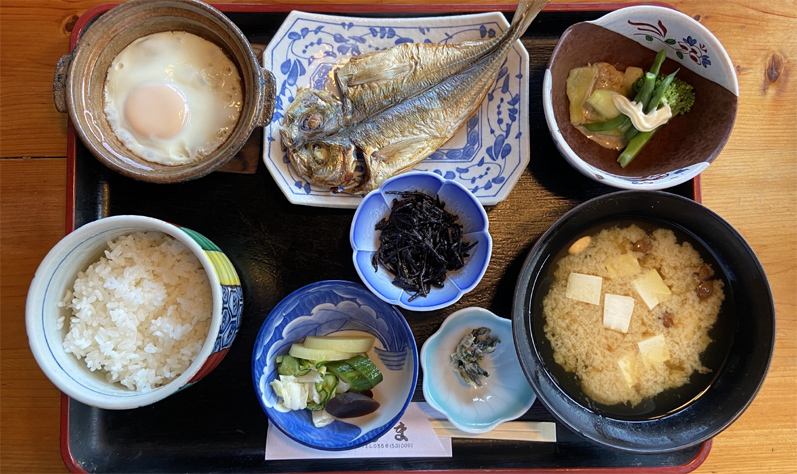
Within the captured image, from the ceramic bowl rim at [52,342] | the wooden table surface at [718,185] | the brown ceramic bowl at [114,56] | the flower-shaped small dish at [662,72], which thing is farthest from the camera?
the wooden table surface at [718,185]

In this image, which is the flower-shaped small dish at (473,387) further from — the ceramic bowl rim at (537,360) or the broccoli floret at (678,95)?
the broccoli floret at (678,95)

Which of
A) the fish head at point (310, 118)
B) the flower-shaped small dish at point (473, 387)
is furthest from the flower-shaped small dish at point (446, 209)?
the fish head at point (310, 118)

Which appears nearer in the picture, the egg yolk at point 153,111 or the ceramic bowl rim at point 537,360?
the ceramic bowl rim at point 537,360

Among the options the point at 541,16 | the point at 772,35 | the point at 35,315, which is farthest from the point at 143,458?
the point at 772,35

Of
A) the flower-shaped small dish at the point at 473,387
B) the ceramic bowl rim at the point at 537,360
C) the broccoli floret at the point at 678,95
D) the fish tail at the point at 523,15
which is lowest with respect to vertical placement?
the flower-shaped small dish at the point at 473,387

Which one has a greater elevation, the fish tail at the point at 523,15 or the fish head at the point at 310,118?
the fish tail at the point at 523,15

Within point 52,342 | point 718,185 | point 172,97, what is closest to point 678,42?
point 718,185

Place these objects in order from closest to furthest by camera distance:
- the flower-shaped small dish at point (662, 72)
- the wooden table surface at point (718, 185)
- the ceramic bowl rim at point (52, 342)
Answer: the ceramic bowl rim at point (52, 342)
the flower-shaped small dish at point (662, 72)
the wooden table surface at point (718, 185)
